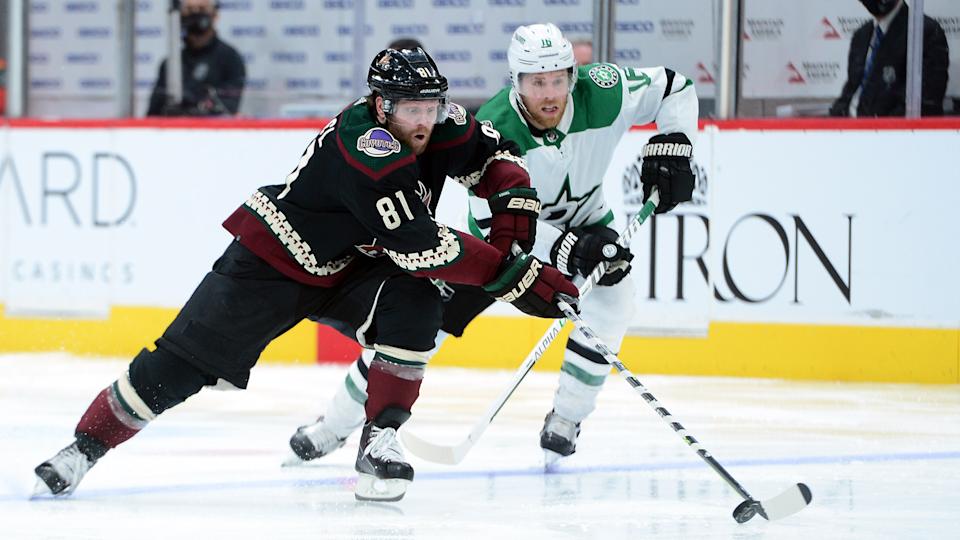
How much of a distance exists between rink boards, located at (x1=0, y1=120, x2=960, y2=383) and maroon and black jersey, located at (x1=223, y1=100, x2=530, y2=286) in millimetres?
2345

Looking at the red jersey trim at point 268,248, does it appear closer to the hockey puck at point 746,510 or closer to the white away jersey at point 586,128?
the white away jersey at point 586,128

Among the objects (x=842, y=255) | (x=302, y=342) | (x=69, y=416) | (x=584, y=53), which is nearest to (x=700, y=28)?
(x=584, y=53)

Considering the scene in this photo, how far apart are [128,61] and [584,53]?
1887 mm

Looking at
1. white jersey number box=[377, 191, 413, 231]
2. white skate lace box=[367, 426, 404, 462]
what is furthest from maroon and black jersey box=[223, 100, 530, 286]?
white skate lace box=[367, 426, 404, 462]

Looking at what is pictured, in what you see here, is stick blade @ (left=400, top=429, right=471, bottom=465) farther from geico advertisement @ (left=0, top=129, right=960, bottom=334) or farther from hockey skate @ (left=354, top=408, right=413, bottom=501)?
geico advertisement @ (left=0, top=129, right=960, bottom=334)

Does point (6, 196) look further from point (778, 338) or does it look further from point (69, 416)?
point (778, 338)

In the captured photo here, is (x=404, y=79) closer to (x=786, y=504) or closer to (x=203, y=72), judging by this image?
(x=786, y=504)

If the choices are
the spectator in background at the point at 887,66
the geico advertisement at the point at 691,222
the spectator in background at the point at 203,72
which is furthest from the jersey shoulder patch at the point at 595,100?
the spectator in background at the point at 203,72

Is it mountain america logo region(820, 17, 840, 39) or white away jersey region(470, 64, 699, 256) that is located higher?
mountain america logo region(820, 17, 840, 39)

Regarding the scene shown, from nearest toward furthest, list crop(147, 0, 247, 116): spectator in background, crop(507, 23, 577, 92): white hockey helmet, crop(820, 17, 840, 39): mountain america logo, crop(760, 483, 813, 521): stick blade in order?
1. crop(760, 483, 813, 521): stick blade
2. crop(507, 23, 577, 92): white hockey helmet
3. crop(820, 17, 840, 39): mountain america logo
4. crop(147, 0, 247, 116): spectator in background

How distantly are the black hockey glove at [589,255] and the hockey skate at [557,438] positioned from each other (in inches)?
13.9

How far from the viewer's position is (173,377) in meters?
3.16

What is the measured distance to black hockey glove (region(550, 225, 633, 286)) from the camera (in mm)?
3578

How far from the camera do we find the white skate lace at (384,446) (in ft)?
10.3
